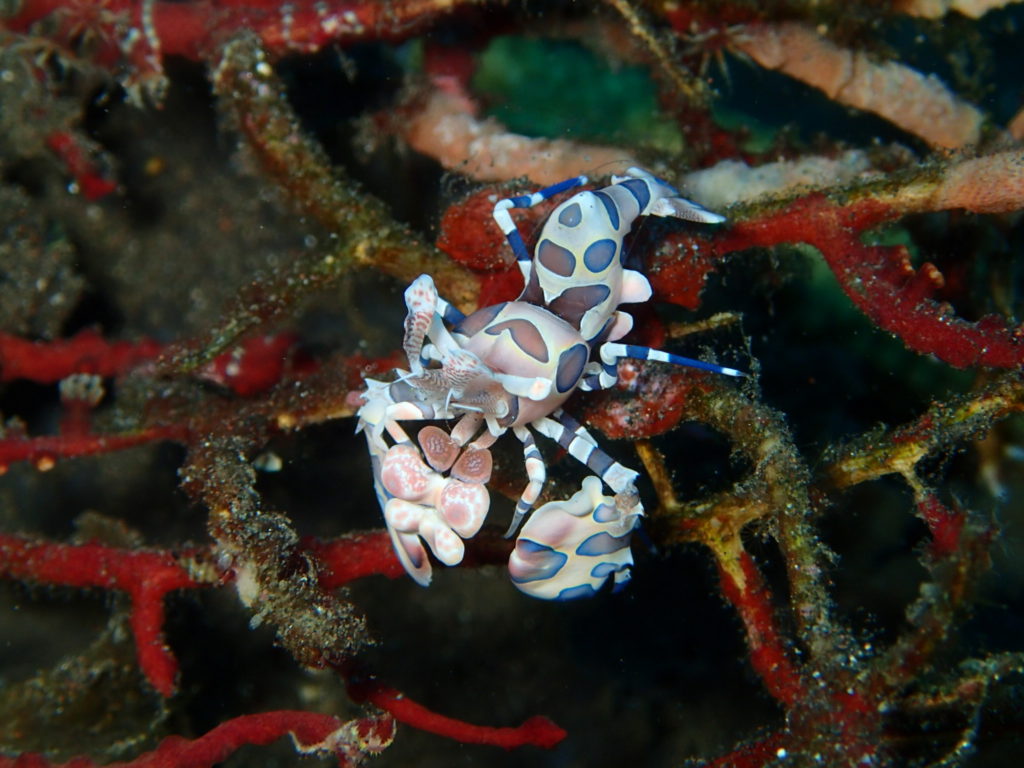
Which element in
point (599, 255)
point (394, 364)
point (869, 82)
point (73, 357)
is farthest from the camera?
point (73, 357)

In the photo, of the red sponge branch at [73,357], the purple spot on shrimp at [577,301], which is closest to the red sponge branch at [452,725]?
the purple spot on shrimp at [577,301]

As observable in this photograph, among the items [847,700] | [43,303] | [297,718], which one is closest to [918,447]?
[847,700]

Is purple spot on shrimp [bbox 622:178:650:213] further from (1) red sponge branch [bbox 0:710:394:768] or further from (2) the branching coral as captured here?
(1) red sponge branch [bbox 0:710:394:768]

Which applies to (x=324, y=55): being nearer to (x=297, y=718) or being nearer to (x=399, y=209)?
(x=399, y=209)

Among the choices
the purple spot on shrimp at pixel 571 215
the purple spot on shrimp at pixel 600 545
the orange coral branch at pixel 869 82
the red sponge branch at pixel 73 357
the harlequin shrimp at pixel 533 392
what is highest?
the orange coral branch at pixel 869 82

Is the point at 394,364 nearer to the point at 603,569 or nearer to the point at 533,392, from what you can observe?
the point at 533,392

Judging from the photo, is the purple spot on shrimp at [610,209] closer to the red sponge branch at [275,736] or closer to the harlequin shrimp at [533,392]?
the harlequin shrimp at [533,392]

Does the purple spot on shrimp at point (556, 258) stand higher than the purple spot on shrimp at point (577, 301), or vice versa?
the purple spot on shrimp at point (556, 258)

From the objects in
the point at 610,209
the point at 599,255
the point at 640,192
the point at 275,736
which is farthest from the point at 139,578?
the point at 640,192
